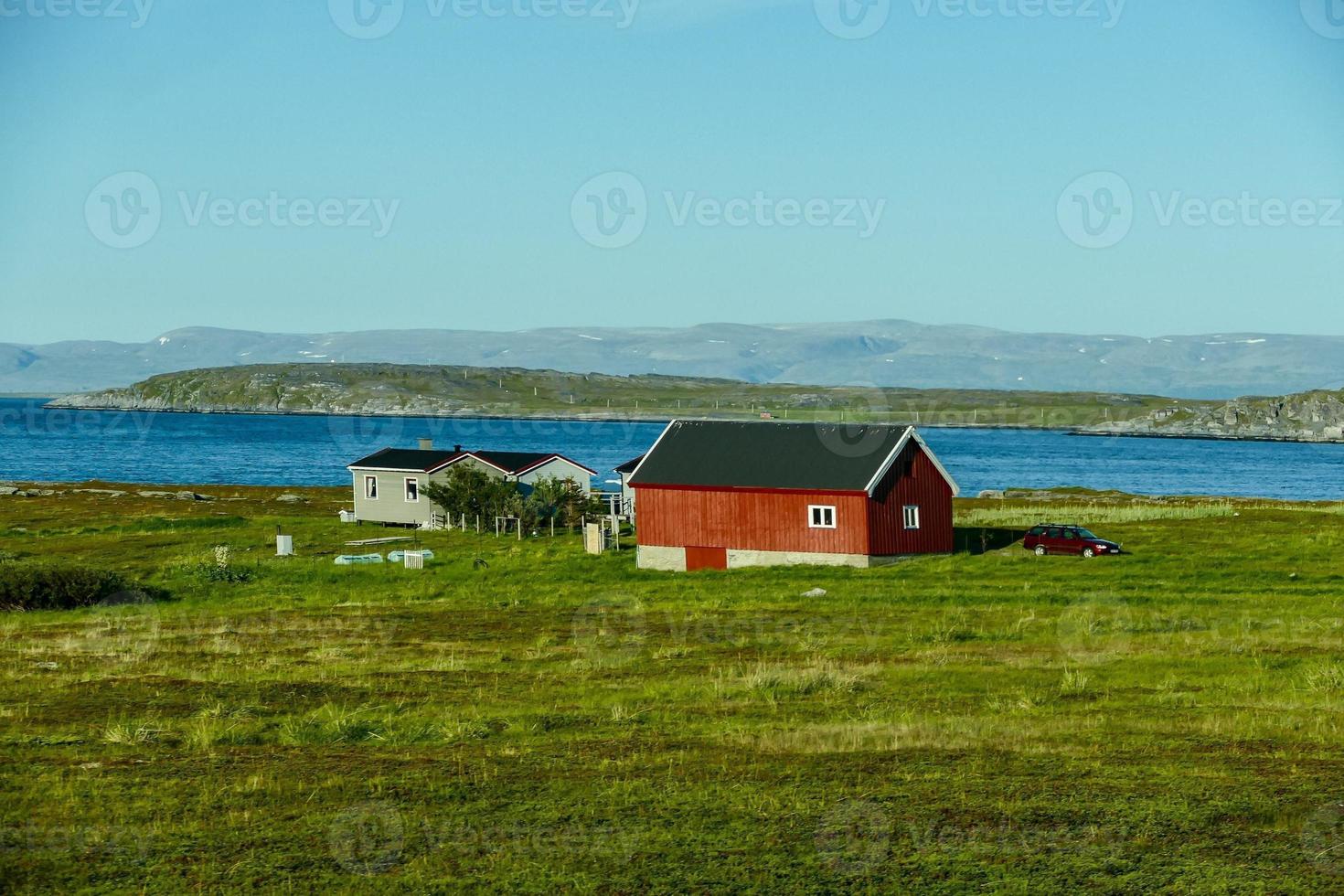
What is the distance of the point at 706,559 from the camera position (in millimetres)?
53406

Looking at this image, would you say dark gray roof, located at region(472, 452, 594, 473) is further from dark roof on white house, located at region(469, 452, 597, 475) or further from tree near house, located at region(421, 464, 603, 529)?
tree near house, located at region(421, 464, 603, 529)

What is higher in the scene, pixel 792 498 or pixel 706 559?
pixel 792 498

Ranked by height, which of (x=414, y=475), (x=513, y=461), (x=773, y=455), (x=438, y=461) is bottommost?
(x=414, y=475)

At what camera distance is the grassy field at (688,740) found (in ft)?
51.5

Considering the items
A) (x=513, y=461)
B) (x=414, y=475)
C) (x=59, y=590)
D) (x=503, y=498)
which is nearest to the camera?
(x=59, y=590)

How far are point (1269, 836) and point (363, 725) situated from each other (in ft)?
44.9

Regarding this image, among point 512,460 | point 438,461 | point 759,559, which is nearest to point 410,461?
point 438,461

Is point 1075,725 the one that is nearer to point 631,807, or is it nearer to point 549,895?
point 631,807

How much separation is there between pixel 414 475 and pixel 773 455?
24457 mm

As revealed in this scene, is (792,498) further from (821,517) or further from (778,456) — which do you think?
(778,456)

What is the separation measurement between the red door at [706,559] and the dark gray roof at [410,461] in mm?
21135

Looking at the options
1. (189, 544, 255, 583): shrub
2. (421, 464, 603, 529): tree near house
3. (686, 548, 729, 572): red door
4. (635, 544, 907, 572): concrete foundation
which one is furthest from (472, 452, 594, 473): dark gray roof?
(189, 544, 255, 583): shrub

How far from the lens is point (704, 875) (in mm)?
15211

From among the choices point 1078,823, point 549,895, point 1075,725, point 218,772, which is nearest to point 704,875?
point 549,895
